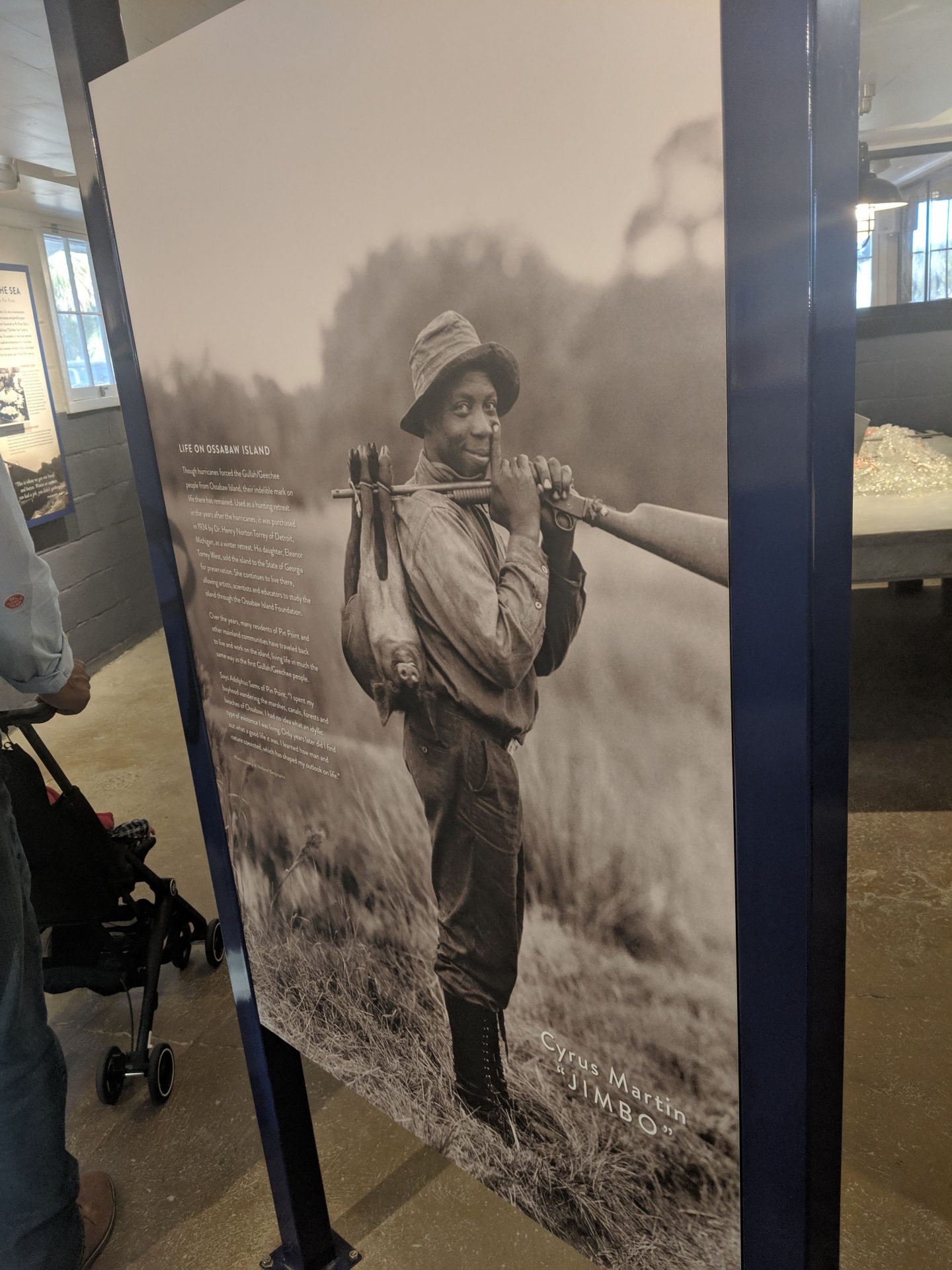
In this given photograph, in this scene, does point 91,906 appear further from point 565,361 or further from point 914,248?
point 914,248

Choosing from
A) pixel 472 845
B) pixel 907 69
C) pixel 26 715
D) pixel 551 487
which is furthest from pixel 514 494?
pixel 907 69

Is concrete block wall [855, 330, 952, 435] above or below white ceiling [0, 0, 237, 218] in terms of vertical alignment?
below

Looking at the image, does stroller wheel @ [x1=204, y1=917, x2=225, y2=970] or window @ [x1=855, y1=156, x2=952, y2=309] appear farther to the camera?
window @ [x1=855, y1=156, x2=952, y2=309]

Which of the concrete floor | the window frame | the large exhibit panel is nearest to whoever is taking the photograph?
the large exhibit panel

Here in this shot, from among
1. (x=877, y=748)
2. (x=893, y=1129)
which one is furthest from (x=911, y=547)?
(x=893, y=1129)

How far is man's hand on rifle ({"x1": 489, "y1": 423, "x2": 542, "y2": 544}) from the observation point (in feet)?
2.94

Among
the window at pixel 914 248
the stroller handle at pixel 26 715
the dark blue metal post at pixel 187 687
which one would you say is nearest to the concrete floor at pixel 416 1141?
the dark blue metal post at pixel 187 687

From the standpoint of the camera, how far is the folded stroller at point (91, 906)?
7.20ft

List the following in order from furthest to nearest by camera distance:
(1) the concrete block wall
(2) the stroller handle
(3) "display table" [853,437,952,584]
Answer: (1) the concrete block wall → (3) "display table" [853,437,952,584] → (2) the stroller handle

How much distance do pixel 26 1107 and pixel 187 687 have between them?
766mm

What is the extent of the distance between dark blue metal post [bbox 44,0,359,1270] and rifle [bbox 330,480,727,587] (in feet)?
2.26

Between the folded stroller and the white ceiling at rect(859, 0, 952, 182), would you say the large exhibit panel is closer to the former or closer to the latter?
the folded stroller

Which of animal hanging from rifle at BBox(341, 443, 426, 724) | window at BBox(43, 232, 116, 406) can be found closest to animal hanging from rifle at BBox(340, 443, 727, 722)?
animal hanging from rifle at BBox(341, 443, 426, 724)

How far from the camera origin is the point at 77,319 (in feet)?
19.6
